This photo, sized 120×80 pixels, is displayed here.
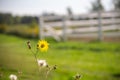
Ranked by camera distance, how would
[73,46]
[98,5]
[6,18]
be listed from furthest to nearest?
[6,18] < [98,5] < [73,46]

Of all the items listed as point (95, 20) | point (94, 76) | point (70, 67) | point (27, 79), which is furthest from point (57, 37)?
point (27, 79)

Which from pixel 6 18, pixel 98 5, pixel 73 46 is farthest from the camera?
pixel 6 18

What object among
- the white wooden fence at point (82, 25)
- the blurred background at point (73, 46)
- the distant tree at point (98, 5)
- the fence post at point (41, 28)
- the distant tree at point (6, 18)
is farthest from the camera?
the distant tree at point (6, 18)

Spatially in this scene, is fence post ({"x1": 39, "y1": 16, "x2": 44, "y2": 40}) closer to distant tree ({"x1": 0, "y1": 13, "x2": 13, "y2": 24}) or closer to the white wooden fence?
the white wooden fence

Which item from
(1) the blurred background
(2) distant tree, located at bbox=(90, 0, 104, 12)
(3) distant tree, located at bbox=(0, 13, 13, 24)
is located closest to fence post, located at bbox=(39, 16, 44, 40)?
(1) the blurred background

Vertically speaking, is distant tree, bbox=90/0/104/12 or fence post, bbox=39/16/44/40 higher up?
distant tree, bbox=90/0/104/12

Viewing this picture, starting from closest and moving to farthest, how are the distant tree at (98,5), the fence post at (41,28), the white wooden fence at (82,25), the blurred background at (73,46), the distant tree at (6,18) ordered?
1. the blurred background at (73,46)
2. the white wooden fence at (82,25)
3. the fence post at (41,28)
4. the distant tree at (98,5)
5. the distant tree at (6,18)

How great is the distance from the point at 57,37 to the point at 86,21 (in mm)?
1497

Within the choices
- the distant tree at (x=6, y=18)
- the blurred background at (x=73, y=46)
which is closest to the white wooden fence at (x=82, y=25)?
the blurred background at (x=73, y=46)

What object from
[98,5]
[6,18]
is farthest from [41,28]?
[6,18]

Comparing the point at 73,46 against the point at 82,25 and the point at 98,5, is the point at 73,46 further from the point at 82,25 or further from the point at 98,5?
the point at 98,5

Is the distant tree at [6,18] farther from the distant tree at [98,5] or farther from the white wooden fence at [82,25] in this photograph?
the white wooden fence at [82,25]

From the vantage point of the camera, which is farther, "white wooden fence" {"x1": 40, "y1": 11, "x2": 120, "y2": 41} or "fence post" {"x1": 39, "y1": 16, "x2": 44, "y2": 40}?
"fence post" {"x1": 39, "y1": 16, "x2": 44, "y2": 40}

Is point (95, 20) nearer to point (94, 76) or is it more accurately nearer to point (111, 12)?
point (111, 12)
